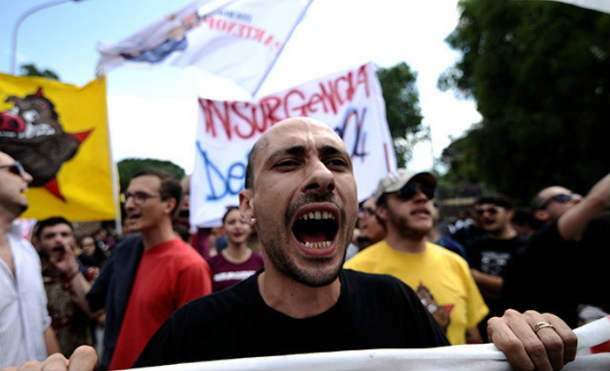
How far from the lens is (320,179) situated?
1.42 m

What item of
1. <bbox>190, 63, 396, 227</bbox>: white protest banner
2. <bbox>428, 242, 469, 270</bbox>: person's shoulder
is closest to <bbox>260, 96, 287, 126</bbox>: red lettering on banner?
<bbox>190, 63, 396, 227</bbox>: white protest banner

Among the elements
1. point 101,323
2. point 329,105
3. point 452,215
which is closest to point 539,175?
point 452,215

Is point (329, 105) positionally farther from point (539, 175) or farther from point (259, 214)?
point (539, 175)

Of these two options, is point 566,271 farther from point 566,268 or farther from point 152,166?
point 152,166

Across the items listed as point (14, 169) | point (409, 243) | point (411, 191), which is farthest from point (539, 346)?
point (14, 169)

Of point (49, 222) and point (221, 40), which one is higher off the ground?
point (221, 40)

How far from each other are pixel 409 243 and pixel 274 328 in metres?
1.74

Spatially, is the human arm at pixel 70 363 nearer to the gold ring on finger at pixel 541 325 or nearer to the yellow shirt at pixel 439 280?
the gold ring on finger at pixel 541 325

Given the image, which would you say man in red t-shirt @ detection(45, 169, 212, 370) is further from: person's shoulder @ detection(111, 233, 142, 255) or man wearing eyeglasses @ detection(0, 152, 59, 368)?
man wearing eyeglasses @ detection(0, 152, 59, 368)

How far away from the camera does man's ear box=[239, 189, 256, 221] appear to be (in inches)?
64.5

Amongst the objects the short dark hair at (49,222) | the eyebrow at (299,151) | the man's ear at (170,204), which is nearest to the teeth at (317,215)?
the eyebrow at (299,151)

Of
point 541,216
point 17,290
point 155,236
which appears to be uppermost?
point 155,236

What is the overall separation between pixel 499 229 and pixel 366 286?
3631 millimetres

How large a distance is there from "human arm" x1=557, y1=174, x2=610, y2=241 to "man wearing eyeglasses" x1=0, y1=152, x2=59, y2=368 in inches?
120
